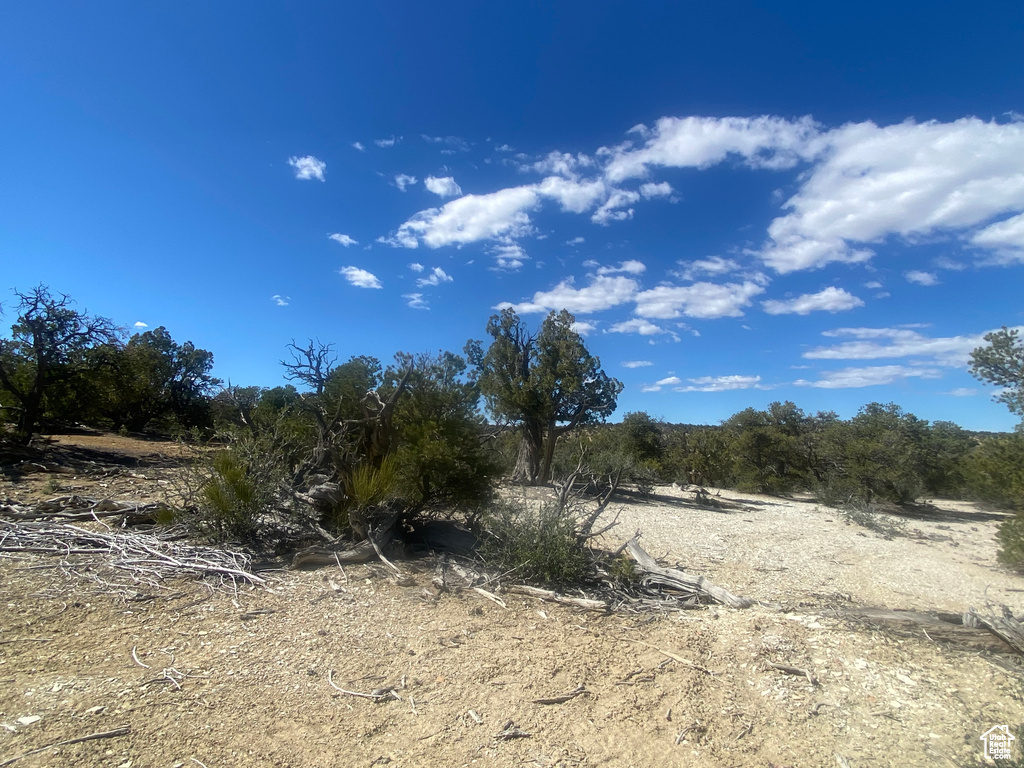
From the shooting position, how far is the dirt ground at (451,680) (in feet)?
11.1

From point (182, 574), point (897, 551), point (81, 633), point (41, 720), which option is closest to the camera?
point (41, 720)

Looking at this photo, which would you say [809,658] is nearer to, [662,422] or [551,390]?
[551,390]

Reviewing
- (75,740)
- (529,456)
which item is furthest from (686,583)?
(529,456)

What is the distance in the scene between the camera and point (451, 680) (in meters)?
4.34

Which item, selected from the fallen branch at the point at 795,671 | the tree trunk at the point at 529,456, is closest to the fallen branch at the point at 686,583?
the fallen branch at the point at 795,671

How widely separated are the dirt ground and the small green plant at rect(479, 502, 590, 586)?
0.59 m

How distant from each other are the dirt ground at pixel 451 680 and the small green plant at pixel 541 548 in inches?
23.4

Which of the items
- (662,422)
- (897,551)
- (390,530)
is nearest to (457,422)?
(390,530)

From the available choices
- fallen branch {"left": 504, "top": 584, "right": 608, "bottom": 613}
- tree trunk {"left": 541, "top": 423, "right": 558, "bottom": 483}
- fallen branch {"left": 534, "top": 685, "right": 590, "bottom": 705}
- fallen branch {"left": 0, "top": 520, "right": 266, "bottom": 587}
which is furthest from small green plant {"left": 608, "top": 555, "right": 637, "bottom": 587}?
tree trunk {"left": 541, "top": 423, "right": 558, "bottom": 483}

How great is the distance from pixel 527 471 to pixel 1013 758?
700 inches

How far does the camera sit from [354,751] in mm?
3303

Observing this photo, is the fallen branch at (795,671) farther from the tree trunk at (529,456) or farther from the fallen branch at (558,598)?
the tree trunk at (529,456)

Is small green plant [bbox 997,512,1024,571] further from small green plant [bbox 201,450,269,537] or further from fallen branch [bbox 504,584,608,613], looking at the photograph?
small green plant [bbox 201,450,269,537]

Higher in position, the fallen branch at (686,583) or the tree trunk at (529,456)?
the tree trunk at (529,456)
